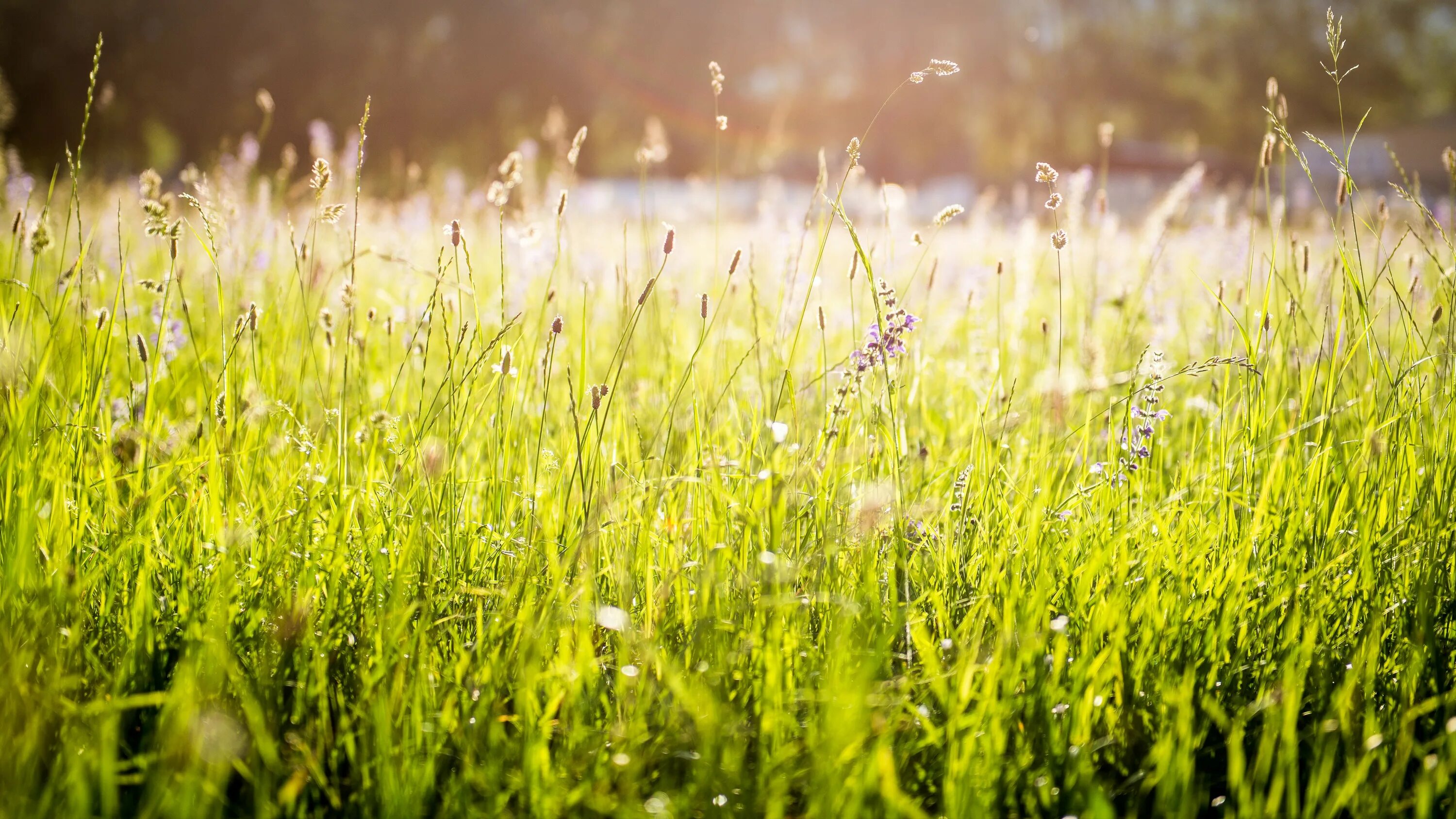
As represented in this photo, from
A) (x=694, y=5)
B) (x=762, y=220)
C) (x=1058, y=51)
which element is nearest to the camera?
(x=762, y=220)

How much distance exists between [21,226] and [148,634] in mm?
1112

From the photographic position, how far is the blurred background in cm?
2392

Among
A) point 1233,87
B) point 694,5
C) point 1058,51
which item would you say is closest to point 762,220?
point 694,5

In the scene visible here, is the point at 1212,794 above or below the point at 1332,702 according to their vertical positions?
below

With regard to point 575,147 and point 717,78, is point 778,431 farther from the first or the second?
point 717,78

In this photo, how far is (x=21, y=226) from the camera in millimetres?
1877

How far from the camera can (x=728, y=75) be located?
28078 mm

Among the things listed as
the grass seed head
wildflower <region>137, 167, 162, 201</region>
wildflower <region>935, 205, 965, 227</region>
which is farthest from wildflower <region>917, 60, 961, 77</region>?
wildflower <region>137, 167, 162, 201</region>

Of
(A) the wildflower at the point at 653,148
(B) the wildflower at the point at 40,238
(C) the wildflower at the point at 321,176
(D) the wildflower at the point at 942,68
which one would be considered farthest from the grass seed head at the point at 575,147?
(B) the wildflower at the point at 40,238

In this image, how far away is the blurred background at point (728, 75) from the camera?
23922mm

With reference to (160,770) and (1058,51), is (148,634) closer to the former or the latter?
(160,770)

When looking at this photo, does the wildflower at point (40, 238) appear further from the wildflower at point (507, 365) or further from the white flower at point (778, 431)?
the white flower at point (778, 431)

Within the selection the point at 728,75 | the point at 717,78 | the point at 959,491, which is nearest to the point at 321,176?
the point at 717,78

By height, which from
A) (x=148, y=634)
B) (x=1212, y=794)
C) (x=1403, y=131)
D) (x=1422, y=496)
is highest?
(x=1403, y=131)
